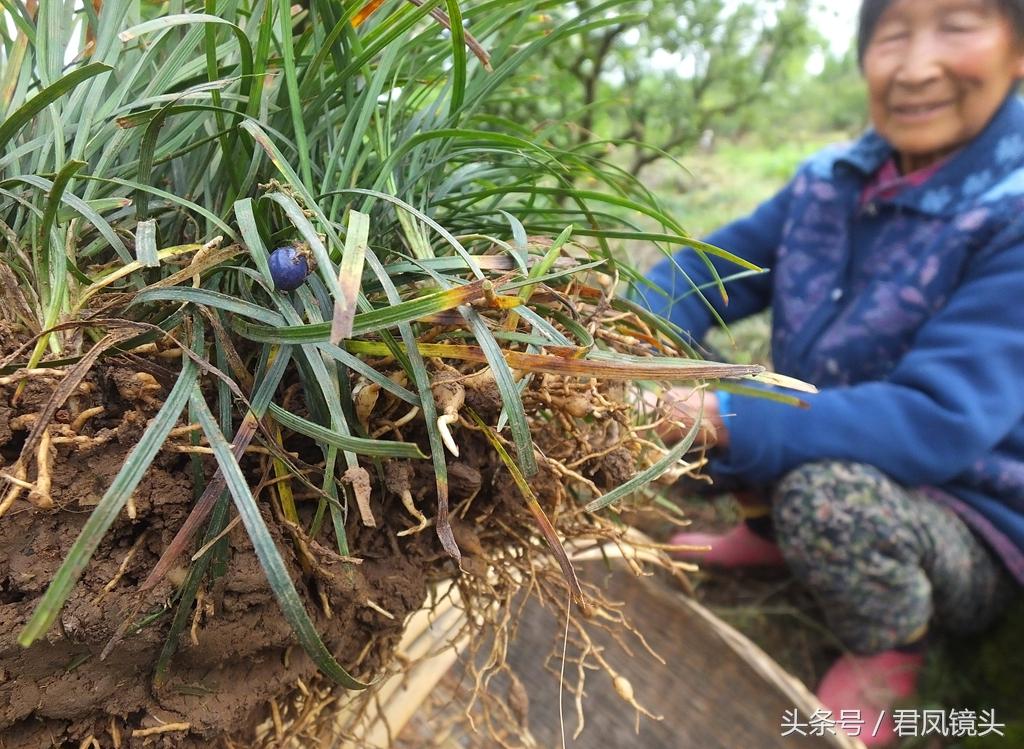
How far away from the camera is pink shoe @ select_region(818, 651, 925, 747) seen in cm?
96

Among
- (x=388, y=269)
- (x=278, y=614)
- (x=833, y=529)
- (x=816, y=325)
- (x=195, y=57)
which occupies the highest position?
(x=195, y=57)

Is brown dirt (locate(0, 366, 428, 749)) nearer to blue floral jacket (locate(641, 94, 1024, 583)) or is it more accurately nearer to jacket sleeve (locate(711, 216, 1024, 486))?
blue floral jacket (locate(641, 94, 1024, 583))

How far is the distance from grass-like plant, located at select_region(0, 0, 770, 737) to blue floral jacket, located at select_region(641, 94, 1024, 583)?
427 mm

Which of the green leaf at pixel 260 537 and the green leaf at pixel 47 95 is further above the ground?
the green leaf at pixel 47 95

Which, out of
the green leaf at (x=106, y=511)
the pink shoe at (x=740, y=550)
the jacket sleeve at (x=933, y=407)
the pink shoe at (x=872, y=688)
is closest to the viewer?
the green leaf at (x=106, y=511)

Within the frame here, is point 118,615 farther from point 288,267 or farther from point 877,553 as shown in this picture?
point 877,553

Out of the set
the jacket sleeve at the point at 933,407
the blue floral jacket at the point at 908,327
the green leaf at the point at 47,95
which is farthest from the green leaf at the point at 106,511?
the jacket sleeve at the point at 933,407

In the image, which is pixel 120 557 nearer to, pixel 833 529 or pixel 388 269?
pixel 388 269

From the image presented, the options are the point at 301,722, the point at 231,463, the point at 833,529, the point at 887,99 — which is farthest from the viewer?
the point at 887,99

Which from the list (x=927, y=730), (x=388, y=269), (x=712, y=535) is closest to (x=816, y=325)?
(x=712, y=535)

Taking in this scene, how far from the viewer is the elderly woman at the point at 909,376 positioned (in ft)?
2.78

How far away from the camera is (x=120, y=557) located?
28 centimetres

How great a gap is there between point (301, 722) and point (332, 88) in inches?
13.4

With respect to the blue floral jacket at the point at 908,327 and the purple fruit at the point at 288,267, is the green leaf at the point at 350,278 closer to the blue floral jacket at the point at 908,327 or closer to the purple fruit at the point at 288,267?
A: the purple fruit at the point at 288,267
